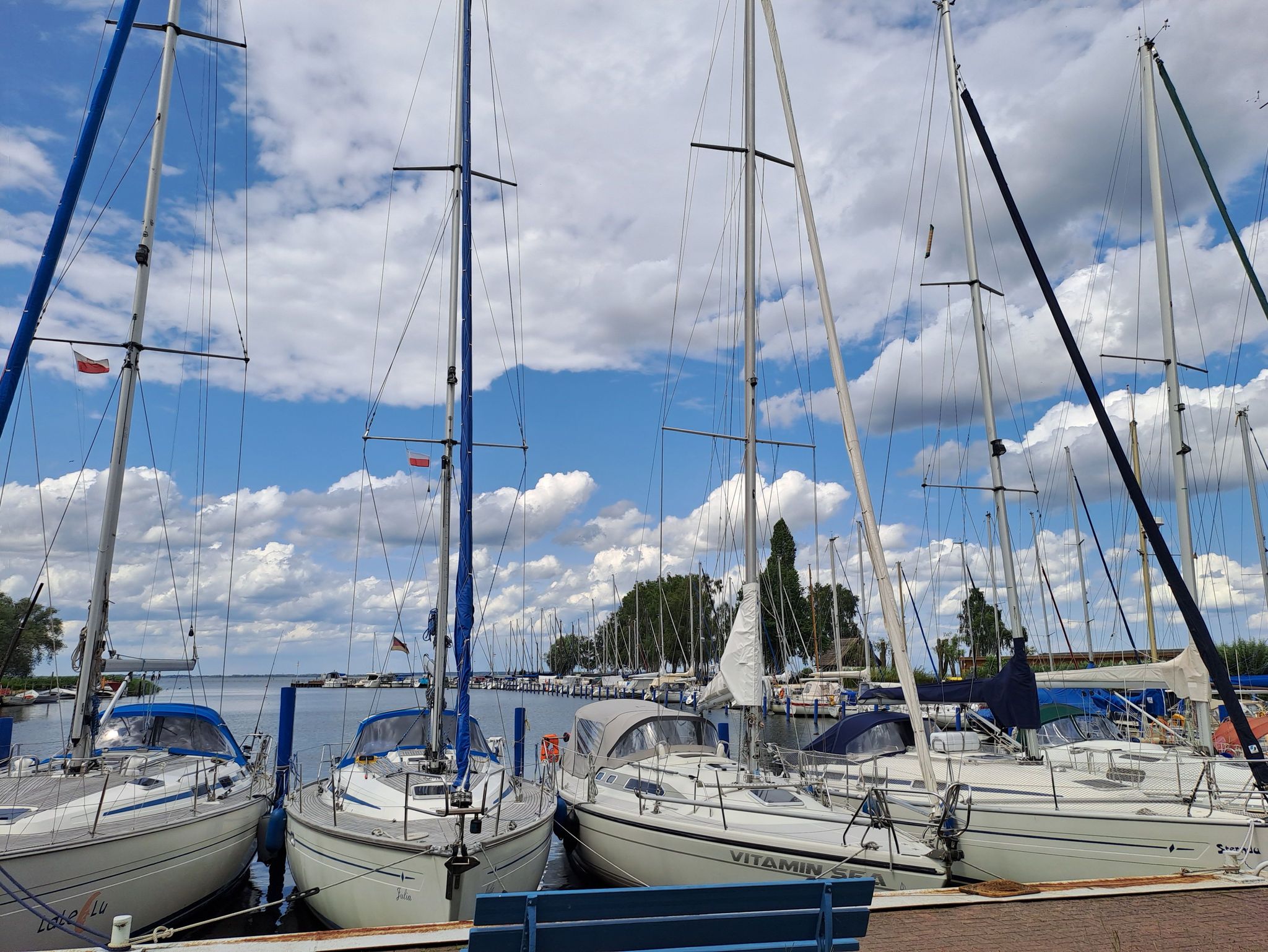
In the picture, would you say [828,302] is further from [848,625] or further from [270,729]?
[848,625]

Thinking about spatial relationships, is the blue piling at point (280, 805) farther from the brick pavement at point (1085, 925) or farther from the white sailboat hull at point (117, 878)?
the brick pavement at point (1085, 925)

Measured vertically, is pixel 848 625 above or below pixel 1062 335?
below

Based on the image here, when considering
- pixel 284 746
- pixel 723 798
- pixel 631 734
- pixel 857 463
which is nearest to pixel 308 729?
pixel 284 746

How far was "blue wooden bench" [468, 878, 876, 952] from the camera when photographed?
5.75 m

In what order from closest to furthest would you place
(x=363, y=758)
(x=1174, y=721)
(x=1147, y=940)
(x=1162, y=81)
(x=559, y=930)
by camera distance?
1. (x=559, y=930)
2. (x=1147, y=940)
3. (x=363, y=758)
4. (x=1162, y=81)
5. (x=1174, y=721)

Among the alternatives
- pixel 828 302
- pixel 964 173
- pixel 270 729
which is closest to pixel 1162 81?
pixel 964 173

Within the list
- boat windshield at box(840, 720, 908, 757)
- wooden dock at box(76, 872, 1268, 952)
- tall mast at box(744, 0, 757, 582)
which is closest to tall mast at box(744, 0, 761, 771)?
tall mast at box(744, 0, 757, 582)

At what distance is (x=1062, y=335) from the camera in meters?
14.5

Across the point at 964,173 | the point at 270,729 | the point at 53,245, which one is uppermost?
the point at 964,173

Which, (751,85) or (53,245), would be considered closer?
(53,245)

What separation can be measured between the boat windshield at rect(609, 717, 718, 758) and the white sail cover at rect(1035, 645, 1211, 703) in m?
9.19

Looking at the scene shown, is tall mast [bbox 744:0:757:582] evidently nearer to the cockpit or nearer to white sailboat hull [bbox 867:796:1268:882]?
white sailboat hull [bbox 867:796:1268:882]

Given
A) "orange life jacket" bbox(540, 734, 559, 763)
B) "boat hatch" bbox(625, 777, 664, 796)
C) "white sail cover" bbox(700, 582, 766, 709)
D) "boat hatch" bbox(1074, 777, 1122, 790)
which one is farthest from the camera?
"orange life jacket" bbox(540, 734, 559, 763)

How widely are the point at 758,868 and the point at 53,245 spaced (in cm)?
1198
